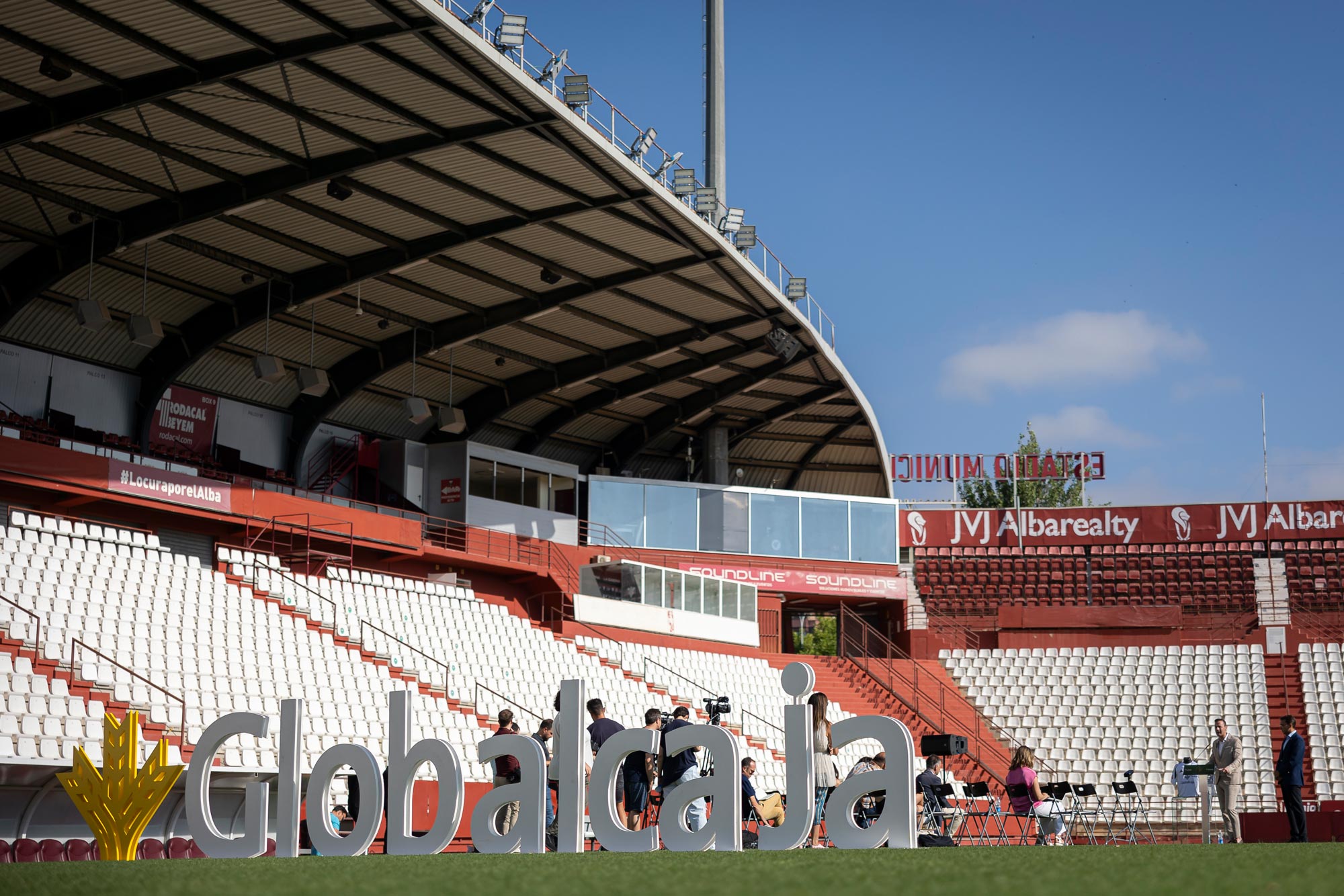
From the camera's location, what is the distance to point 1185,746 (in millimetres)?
27156

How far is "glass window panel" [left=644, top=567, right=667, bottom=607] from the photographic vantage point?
30609 millimetres

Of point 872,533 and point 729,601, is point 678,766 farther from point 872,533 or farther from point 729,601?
point 872,533

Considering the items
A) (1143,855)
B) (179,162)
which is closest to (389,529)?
(179,162)

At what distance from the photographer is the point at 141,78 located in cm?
1788

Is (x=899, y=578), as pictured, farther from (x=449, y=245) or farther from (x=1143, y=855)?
(x=1143, y=855)

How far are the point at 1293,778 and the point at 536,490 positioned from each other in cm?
2319

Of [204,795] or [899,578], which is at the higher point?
[899,578]

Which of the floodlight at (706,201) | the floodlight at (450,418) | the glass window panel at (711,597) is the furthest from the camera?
the glass window panel at (711,597)

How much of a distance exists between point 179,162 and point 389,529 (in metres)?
9.36

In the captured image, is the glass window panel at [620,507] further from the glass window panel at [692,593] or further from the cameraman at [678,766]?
the cameraman at [678,766]

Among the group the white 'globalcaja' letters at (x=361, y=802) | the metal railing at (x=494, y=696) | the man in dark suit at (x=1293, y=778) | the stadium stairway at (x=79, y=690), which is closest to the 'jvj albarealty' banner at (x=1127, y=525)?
the metal railing at (x=494, y=696)

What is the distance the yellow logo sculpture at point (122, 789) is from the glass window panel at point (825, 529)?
1066 inches

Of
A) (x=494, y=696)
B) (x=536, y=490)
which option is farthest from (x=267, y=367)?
(x=536, y=490)

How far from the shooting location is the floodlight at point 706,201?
990 inches
